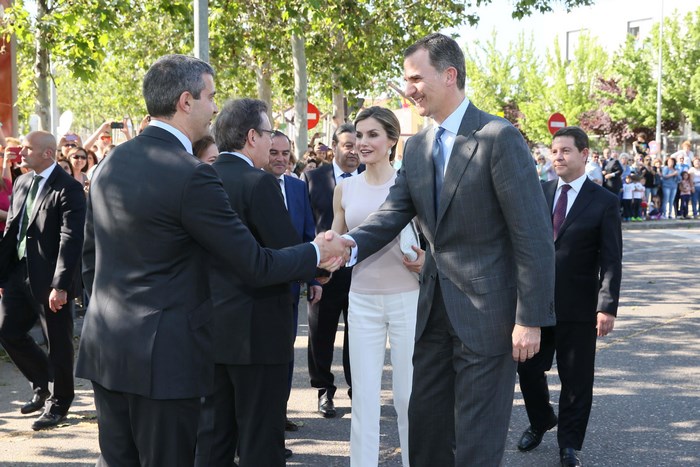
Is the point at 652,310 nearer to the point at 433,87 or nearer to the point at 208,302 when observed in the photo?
the point at 433,87

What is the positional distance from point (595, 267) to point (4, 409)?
4584 mm

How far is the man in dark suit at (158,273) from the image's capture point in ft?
10.5

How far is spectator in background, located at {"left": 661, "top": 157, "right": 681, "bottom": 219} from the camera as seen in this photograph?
1051 inches

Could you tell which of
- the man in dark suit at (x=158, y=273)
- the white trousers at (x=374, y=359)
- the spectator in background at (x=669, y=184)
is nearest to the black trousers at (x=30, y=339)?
the white trousers at (x=374, y=359)

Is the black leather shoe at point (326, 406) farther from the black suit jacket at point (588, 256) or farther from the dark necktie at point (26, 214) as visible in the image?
the dark necktie at point (26, 214)

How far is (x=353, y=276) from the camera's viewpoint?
17.1 ft

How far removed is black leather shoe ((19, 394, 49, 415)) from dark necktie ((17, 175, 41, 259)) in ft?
3.59

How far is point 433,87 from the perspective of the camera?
389 centimetres

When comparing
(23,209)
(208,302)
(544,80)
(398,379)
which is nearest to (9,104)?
(23,209)

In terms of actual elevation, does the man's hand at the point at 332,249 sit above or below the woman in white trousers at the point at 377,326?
above

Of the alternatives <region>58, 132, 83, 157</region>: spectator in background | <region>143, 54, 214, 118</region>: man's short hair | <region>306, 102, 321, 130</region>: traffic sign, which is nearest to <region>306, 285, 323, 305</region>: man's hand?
<region>143, 54, 214, 118</region>: man's short hair

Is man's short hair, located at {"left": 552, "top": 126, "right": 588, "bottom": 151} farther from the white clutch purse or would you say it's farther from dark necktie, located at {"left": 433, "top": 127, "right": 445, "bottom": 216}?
dark necktie, located at {"left": 433, "top": 127, "right": 445, "bottom": 216}

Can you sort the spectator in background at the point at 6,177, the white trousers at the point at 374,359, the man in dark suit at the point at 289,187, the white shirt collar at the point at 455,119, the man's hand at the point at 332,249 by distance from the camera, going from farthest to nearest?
the spectator in background at the point at 6,177
the man in dark suit at the point at 289,187
the white trousers at the point at 374,359
the man's hand at the point at 332,249
the white shirt collar at the point at 455,119

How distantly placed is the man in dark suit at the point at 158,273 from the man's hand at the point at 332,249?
71 centimetres
